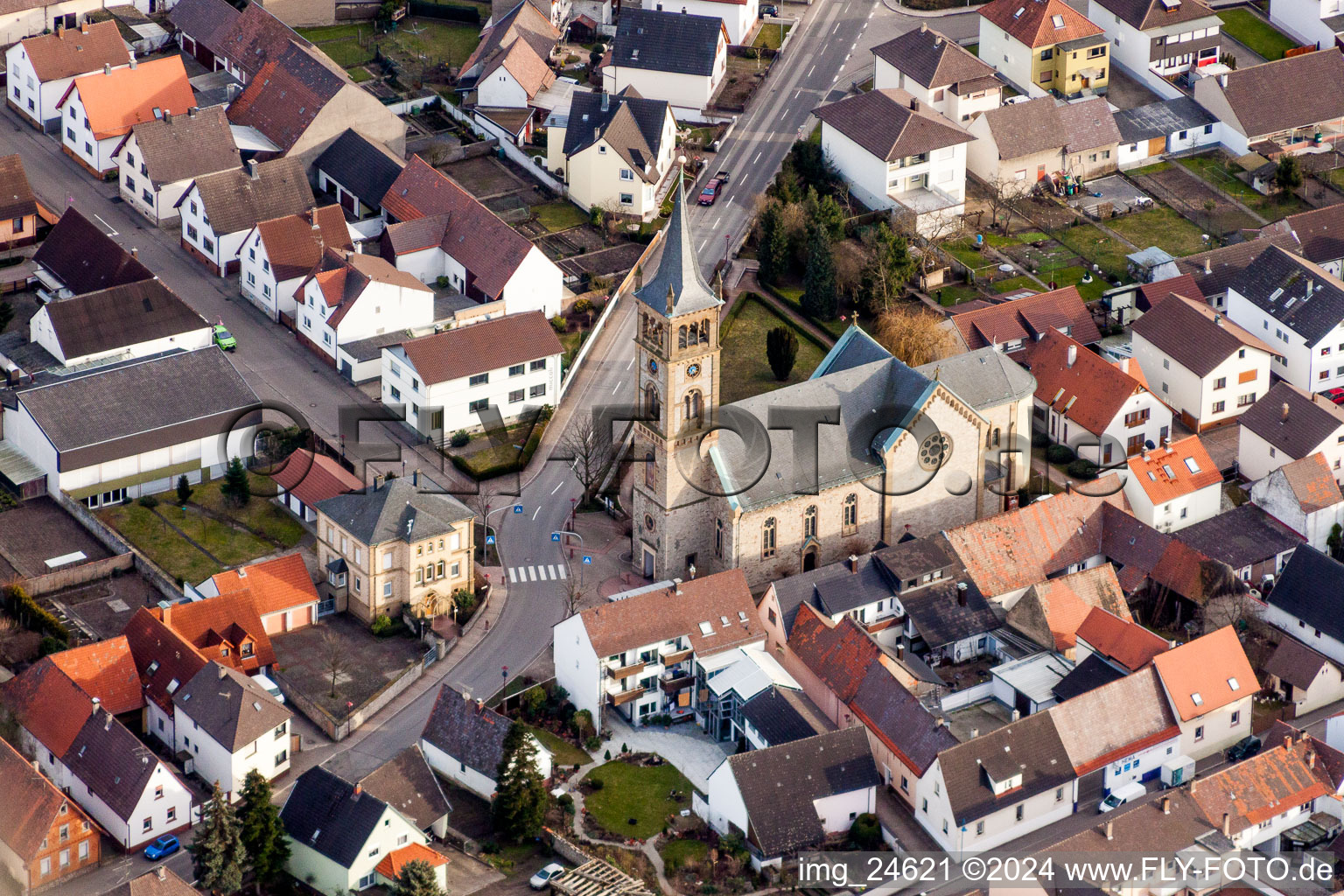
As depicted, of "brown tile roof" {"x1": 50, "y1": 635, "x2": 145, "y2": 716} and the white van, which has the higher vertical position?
"brown tile roof" {"x1": 50, "y1": 635, "x2": 145, "y2": 716}

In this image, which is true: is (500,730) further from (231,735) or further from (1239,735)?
(1239,735)

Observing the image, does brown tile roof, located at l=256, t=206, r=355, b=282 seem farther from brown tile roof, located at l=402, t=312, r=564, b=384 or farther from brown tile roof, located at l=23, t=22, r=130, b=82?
brown tile roof, located at l=23, t=22, r=130, b=82

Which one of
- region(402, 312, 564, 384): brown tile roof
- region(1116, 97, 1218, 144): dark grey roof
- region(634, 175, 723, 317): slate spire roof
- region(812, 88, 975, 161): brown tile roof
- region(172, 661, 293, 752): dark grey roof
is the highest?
region(634, 175, 723, 317): slate spire roof

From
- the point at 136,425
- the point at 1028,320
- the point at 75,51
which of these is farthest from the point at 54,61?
the point at 1028,320

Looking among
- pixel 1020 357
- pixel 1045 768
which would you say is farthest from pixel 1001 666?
pixel 1020 357

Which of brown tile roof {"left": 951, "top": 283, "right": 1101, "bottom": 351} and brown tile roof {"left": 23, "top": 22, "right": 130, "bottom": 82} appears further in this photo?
brown tile roof {"left": 23, "top": 22, "right": 130, "bottom": 82}

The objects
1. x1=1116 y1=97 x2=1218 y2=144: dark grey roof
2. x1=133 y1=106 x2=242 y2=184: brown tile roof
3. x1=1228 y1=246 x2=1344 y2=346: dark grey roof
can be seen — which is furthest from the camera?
x1=1116 y1=97 x2=1218 y2=144: dark grey roof

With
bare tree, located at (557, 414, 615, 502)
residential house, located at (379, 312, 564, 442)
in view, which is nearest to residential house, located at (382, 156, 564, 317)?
residential house, located at (379, 312, 564, 442)
